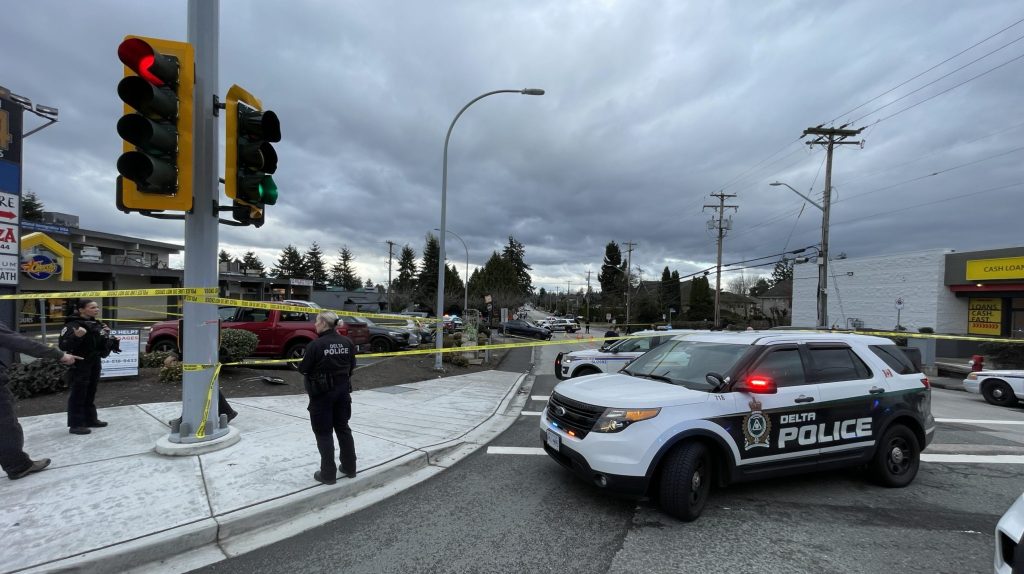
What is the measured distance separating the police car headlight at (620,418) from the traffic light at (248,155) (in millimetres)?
3975

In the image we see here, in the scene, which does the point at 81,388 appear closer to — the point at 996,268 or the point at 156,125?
the point at 156,125

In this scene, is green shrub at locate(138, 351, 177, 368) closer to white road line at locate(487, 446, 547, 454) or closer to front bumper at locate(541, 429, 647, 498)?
white road line at locate(487, 446, 547, 454)

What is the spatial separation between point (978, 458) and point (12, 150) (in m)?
15.5

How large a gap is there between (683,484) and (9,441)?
5846mm

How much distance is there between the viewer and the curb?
3129 millimetres

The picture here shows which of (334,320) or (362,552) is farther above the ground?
(334,320)

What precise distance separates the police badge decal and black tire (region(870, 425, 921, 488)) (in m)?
1.53

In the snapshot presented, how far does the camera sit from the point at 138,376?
823cm

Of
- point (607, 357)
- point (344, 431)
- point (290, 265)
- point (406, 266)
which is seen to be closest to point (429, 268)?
point (406, 266)

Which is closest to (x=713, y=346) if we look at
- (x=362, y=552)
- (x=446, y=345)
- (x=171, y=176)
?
(x=362, y=552)

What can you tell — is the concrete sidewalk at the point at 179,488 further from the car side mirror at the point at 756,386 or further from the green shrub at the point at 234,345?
the car side mirror at the point at 756,386

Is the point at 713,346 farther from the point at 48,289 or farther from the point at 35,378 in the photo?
the point at 48,289

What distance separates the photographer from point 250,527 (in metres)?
3.68

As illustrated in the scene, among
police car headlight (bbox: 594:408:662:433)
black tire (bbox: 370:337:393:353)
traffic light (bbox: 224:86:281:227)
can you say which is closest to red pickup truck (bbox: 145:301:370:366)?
black tire (bbox: 370:337:393:353)
